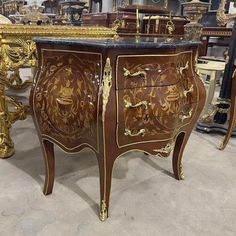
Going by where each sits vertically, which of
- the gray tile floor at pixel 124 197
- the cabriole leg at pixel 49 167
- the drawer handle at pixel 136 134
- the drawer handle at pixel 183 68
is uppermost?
the drawer handle at pixel 183 68

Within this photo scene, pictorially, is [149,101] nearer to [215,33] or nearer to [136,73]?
[136,73]

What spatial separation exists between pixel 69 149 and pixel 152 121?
1.39 feet

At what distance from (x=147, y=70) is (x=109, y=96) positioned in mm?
216

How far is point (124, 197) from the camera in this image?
1.52 meters

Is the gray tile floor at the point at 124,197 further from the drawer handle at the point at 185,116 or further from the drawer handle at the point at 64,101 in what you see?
the drawer handle at the point at 64,101

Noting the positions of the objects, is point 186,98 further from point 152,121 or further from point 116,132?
point 116,132

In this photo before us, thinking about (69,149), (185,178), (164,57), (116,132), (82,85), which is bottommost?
(185,178)

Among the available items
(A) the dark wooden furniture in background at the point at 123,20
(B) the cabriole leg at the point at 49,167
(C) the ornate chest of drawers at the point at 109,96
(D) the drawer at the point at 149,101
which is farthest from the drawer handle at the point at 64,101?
(A) the dark wooden furniture in background at the point at 123,20

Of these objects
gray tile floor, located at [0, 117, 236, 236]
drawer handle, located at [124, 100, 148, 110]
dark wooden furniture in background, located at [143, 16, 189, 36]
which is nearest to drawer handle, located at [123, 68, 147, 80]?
drawer handle, located at [124, 100, 148, 110]

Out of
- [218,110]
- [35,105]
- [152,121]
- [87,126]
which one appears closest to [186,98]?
[152,121]

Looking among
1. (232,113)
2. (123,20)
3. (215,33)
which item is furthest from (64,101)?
(215,33)

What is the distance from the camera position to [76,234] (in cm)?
124

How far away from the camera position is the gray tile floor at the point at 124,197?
1.29 metres

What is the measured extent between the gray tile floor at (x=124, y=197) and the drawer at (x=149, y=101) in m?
0.53
